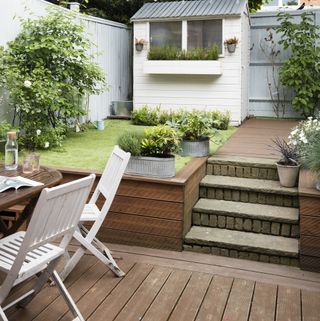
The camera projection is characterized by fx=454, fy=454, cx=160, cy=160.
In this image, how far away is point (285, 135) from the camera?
6.46 m

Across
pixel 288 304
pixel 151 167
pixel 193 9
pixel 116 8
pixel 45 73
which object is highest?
pixel 116 8

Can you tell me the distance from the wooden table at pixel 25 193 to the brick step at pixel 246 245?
135 cm

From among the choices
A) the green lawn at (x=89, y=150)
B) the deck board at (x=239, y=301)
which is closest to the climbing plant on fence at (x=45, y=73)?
the green lawn at (x=89, y=150)

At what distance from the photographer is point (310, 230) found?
11.3 ft

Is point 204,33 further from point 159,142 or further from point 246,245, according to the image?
point 246,245

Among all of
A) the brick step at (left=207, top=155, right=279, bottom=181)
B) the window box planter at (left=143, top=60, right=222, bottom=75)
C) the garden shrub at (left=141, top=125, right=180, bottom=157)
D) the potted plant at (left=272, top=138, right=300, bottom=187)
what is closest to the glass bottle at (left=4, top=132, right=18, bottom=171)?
the garden shrub at (left=141, top=125, right=180, bottom=157)

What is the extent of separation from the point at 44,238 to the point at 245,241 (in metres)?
1.95

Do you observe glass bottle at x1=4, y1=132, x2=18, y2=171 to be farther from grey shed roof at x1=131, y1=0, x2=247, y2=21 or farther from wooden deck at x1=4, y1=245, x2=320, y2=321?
grey shed roof at x1=131, y1=0, x2=247, y2=21

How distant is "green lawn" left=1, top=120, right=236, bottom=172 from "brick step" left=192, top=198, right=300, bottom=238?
0.48m

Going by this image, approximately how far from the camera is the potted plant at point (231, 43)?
727cm

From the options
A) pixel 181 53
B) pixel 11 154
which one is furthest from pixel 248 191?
pixel 181 53

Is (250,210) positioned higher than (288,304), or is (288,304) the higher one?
(250,210)

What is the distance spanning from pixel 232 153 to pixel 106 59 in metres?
3.80

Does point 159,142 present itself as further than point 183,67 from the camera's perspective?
No
